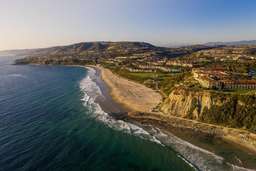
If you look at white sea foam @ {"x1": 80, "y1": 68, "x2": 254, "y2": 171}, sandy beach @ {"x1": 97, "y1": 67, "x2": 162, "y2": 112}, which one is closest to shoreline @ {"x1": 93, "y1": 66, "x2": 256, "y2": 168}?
white sea foam @ {"x1": 80, "y1": 68, "x2": 254, "y2": 171}

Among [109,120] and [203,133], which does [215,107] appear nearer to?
[203,133]

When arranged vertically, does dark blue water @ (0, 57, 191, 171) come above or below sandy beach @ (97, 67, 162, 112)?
below

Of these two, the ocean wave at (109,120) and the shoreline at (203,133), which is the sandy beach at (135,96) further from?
the ocean wave at (109,120)

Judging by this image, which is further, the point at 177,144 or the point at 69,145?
the point at 177,144

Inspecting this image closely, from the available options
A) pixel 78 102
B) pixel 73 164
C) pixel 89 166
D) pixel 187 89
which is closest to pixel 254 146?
pixel 187 89

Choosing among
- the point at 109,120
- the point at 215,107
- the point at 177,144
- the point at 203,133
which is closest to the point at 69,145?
the point at 109,120

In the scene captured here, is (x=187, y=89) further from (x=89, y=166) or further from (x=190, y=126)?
(x=89, y=166)

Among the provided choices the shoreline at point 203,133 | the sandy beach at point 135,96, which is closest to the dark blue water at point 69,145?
the shoreline at point 203,133

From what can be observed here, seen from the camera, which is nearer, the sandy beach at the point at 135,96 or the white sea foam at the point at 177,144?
the white sea foam at the point at 177,144

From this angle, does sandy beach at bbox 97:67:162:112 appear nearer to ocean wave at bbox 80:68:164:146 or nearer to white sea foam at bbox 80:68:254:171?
ocean wave at bbox 80:68:164:146
